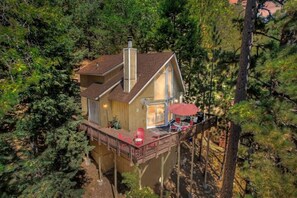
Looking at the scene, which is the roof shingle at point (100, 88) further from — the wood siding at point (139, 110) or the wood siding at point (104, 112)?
the wood siding at point (139, 110)

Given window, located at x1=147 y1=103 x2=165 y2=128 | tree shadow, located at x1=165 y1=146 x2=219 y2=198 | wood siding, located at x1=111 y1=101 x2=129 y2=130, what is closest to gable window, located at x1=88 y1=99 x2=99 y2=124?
wood siding, located at x1=111 y1=101 x2=129 y2=130

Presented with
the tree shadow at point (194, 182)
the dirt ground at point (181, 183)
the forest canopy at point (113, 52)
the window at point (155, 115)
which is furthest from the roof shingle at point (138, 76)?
the tree shadow at point (194, 182)

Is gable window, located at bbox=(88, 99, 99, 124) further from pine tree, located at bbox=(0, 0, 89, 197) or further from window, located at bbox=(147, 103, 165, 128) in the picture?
window, located at bbox=(147, 103, 165, 128)

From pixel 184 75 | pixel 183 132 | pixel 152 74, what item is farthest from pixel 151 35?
pixel 183 132

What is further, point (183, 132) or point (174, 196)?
point (174, 196)

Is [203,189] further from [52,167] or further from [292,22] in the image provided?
[292,22]

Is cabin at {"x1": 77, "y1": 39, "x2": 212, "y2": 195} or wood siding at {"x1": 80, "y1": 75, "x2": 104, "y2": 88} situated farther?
wood siding at {"x1": 80, "y1": 75, "x2": 104, "y2": 88}
